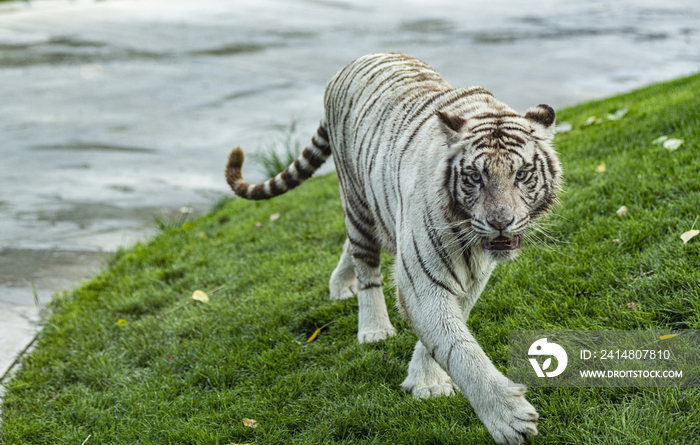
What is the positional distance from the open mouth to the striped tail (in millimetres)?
1877

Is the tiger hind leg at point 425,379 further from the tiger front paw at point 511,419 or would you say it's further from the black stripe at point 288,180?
the black stripe at point 288,180

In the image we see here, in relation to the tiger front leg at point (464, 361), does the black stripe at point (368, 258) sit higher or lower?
lower

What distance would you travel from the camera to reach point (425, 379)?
3023mm

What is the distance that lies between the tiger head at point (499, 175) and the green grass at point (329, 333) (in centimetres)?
80

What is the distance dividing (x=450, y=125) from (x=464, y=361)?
938 mm

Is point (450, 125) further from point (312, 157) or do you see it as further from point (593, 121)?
point (593, 121)

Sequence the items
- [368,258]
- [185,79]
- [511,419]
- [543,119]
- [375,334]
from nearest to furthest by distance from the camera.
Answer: [511,419], [543,119], [375,334], [368,258], [185,79]

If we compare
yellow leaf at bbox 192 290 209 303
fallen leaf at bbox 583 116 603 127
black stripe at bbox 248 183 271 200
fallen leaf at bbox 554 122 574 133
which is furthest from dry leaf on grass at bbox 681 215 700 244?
yellow leaf at bbox 192 290 209 303

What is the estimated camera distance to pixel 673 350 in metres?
2.78

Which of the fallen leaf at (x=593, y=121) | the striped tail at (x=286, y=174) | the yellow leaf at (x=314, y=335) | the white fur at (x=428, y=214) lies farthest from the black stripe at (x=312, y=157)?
the fallen leaf at (x=593, y=121)

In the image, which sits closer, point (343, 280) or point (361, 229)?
point (361, 229)

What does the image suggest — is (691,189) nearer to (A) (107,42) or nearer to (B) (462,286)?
(B) (462,286)

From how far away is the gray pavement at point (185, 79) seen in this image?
6.29 metres

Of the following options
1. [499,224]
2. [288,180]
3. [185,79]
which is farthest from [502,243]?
[185,79]
